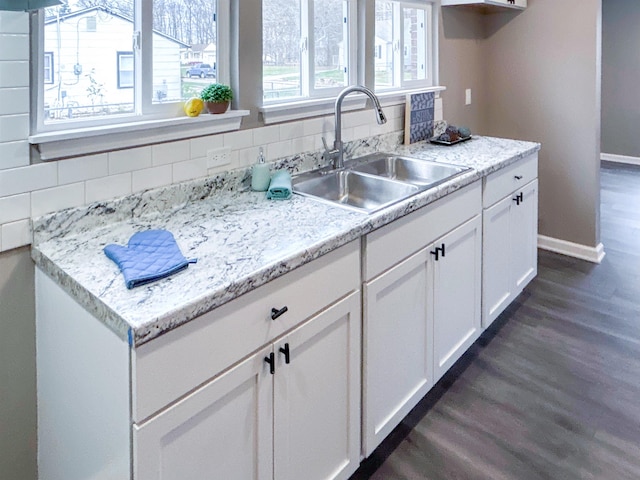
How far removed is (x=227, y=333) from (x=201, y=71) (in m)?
1.09

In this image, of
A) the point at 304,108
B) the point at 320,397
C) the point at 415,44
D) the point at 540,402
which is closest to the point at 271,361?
the point at 320,397

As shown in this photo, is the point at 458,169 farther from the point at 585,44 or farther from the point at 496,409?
the point at 585,44

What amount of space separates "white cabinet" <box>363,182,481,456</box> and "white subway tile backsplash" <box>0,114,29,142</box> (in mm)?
1008

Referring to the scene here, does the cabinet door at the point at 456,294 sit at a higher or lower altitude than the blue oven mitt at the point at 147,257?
lower

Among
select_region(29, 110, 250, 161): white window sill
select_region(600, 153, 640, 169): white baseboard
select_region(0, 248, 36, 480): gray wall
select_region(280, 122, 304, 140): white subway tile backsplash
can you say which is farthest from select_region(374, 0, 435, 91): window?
select_region(600, 153, 640, 169): white baseboard

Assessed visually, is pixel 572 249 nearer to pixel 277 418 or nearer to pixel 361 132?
pixel 361 132

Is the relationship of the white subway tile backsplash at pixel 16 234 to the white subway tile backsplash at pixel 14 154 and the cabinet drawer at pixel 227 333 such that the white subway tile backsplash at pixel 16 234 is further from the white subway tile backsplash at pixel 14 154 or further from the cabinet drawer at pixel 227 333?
the cabinet drawer at pixel 227 333

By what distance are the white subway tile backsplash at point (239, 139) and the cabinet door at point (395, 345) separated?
2.41 ft

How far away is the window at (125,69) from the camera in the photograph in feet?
5.34

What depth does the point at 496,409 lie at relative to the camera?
2.14 meters

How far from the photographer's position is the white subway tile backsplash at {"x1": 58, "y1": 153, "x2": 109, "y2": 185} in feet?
4.77

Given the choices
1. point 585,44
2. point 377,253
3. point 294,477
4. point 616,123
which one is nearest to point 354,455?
point 294,477

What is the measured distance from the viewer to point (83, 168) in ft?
4.90

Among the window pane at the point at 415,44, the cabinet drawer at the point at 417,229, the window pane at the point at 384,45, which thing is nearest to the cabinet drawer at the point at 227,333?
the cabinet drawer at the point at 417,229
